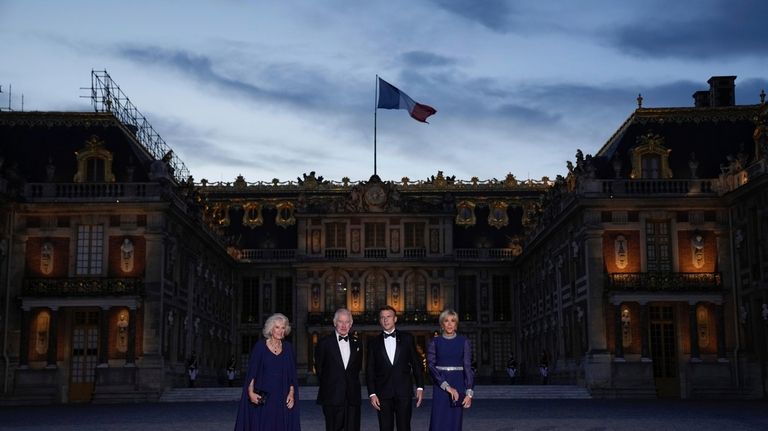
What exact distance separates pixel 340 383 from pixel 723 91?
40.7 m

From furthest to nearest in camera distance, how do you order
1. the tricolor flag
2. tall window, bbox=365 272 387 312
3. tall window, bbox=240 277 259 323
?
tall window, bbox=240 277 259 323 → tall window, bbox=365 272 387 312 → the tricolor flag

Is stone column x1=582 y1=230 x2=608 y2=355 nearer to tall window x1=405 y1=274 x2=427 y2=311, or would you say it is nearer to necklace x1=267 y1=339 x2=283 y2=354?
tall window x1=405 y1=274 x2=427 y2=311

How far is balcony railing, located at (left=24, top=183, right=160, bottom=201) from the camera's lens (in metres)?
42.8

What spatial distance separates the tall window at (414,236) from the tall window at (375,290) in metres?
2.56

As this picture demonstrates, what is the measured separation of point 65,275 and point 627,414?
2403cm

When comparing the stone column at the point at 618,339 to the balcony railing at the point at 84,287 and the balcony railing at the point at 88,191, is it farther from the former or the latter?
the balcony railing at the point at 88,191

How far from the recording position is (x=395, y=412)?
575 inches

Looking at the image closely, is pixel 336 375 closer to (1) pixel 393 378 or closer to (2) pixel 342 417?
(2) pixel 342 417

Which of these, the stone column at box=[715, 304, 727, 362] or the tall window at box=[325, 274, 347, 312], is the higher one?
the tall window at box=[325, 274, 347, 312]

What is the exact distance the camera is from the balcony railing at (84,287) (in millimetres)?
41688

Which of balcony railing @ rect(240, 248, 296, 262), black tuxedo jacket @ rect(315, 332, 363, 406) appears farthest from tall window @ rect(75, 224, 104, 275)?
black tuxedo jacket @ rect(315, 332, 363, 406)

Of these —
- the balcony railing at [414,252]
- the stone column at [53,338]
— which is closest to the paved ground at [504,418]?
the stone column at [53,338]

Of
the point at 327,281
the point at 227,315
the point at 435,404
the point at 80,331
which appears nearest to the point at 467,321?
the point at 327,281

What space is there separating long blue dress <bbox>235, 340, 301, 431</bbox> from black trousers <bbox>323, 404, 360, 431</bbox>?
1315 millimetres
